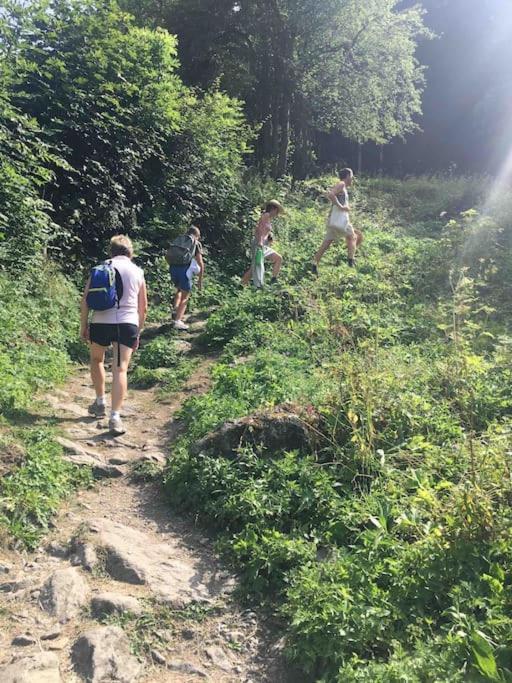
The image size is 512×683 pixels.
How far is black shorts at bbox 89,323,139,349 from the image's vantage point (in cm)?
523

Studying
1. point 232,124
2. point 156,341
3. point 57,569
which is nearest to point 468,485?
point 57,569

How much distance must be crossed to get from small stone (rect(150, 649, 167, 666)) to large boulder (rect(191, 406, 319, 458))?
166 centimetres

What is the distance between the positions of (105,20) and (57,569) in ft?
34.8

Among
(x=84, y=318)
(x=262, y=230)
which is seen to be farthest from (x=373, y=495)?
(x=262, y=230)

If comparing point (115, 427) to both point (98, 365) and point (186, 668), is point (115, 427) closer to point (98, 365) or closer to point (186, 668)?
point (98, 365)

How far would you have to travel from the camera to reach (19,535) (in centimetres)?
341

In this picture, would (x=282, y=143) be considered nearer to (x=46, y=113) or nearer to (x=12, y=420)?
(x=46, y=113)

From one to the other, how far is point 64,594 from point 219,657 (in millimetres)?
886

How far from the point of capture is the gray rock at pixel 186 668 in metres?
2.65

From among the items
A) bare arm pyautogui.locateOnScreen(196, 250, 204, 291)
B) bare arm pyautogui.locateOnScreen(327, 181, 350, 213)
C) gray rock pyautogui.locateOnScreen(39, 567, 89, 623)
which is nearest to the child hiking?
bare arm pyautogui.locateOnScreen(327, 181, 350, 213)

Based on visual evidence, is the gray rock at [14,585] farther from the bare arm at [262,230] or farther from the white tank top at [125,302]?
the bare arm at [262,230]

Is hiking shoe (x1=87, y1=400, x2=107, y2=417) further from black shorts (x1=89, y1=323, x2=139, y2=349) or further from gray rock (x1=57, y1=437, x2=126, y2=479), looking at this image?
gray rock (x1=57, y1=437, x2=126, y2=479)

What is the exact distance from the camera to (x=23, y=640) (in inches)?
106

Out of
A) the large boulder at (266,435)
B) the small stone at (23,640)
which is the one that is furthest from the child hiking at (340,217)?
the small stone at (23,640)
